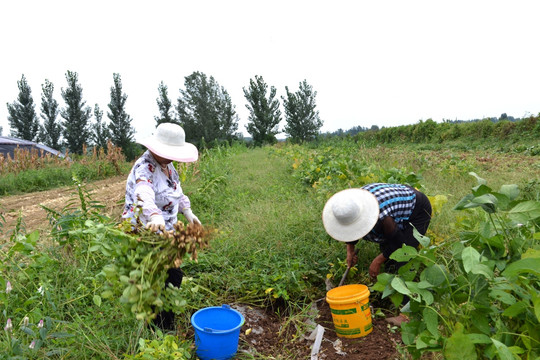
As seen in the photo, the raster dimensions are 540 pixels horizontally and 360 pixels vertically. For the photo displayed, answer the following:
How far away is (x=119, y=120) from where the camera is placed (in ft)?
82.1

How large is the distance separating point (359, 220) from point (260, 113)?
27695mm

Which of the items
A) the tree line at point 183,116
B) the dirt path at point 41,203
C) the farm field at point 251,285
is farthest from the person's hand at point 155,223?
the tree line at point 183,116

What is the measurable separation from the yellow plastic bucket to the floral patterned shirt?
122 cm

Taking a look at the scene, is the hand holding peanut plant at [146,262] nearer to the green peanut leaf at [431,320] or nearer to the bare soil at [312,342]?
the bare soil at [312,342]

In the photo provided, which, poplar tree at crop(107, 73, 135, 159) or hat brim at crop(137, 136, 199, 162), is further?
poplar tree at crop(107, 73, 135, 159)

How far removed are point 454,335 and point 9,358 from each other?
1792 mm

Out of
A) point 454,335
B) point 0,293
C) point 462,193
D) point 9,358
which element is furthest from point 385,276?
point 462,193

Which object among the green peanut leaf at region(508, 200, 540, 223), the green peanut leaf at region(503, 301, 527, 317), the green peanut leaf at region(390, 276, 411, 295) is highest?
the green peanut leaf at region(508, 200, 540, 223)

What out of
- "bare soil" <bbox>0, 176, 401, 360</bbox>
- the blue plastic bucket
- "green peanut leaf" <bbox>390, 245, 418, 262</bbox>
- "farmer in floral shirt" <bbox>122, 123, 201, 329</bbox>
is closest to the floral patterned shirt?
"farmer in floral shirt" <bbox>122, 123, 201, 329</bbox>

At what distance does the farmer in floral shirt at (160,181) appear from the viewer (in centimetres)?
219

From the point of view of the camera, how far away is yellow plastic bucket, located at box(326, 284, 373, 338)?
235cm

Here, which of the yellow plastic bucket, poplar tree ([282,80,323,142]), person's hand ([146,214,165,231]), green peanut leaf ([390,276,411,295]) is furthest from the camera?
poplar tree ([282,80,323,142])

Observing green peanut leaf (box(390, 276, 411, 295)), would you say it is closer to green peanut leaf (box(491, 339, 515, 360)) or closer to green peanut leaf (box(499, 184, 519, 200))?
green peanut leaf (box(491, 339, 515, 360))

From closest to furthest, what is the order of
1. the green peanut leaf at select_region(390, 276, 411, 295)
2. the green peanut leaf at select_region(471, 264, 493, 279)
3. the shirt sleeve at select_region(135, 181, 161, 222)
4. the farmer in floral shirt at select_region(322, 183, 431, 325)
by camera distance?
the green peanut leaf at select_region(471, 264, 493, 279), the green peanut leaf at select_region(390, 276, 411, 295), the shirt sleeve at select_region(135, 181, 161, 222), the farmer in floral shirt at select_region(322, 183, 431, 325)
